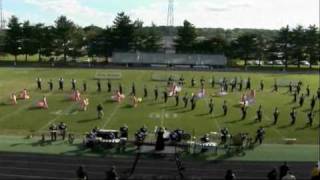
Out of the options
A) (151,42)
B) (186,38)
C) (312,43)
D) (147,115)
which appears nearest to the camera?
(147,115)

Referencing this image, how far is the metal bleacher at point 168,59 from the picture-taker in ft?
274

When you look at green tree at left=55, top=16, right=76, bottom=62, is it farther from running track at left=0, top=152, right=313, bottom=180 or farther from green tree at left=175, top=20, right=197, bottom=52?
running track at left=0, top=152, right=313, bottom=180

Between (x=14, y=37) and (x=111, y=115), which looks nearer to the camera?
(x=111, y=115)

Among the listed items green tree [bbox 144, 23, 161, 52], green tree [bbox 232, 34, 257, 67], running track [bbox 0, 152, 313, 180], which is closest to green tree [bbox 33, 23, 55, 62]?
green tree [bbox 144, 23, 161, 52]

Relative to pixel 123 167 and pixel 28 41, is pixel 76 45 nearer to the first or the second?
pixel 28 41

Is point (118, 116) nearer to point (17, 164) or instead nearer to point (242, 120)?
point (242, 120)

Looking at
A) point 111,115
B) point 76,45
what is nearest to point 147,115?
point 111,115

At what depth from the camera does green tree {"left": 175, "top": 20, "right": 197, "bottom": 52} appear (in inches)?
3760

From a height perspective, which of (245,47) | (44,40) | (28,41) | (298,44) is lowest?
(245,47)

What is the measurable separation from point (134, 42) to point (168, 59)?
1300cm

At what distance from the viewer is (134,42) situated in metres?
95.4

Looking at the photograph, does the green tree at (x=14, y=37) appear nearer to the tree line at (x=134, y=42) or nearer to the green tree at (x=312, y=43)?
the tree line at (x=134, y=42)

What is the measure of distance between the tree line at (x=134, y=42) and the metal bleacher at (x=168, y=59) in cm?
770

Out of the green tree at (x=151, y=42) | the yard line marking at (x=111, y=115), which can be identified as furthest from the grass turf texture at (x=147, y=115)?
the green tree at (x=151, y=42)
